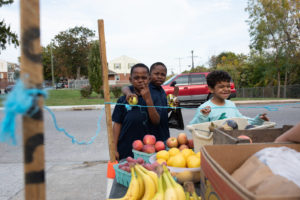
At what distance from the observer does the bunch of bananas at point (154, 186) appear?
1.09 metres

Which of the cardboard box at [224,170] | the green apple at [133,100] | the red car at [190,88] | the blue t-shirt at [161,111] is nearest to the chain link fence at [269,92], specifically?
the red car at [190,88]

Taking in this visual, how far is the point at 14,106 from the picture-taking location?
0.60m

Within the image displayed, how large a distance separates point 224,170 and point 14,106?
71 centimetres

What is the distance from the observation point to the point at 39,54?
0.65 m

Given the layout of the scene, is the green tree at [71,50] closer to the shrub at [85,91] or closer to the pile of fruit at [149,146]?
the shrub at [85,91]

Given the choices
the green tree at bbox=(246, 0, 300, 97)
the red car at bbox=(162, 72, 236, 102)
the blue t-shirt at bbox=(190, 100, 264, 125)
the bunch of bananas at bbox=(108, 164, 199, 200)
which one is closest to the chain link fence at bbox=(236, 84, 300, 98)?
the green tree at bbox=(246, 0, 300, 97)

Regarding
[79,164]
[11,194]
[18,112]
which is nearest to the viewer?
[18,112]

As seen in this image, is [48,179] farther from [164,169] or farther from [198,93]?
[198,93]

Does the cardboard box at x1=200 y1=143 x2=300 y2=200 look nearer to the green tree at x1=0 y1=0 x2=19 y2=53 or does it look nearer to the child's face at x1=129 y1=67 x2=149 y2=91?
the child's face at x1=129 y1=67 x2=149 y2=91

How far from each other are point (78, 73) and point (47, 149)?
46137 millimetres

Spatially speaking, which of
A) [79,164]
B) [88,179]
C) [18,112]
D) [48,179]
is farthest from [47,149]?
[18,112]

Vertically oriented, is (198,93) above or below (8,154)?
above

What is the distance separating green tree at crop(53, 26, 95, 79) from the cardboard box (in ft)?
158

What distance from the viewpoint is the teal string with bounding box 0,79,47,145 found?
603mm
